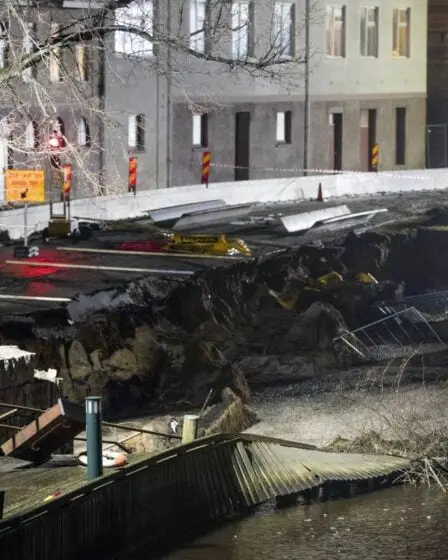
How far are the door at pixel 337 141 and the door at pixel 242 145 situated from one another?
490 centimetres

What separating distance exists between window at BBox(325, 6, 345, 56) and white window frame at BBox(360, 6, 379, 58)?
4.38ft

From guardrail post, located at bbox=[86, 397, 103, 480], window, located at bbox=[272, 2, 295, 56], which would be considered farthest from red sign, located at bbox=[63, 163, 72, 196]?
guardrail post, located at bbox=[86, 397, 103, 480]

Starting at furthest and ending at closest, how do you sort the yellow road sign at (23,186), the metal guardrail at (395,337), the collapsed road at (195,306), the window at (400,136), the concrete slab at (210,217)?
the window at (400,136), the concrete slab at (210,217), the yellow road sign at (23,186), the metal guardrail at (395,337), the collapsed road at (195,306)

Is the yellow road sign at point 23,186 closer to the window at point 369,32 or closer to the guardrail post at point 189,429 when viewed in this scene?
the guardrail post at point 189,429

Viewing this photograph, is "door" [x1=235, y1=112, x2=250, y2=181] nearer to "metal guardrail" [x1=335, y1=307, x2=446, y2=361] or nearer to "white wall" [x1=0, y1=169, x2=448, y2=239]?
"white wall" [x1=0, y1=169, x2=448, y2=239]

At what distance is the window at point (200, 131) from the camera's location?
145 feet

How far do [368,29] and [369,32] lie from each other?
0.14 metres

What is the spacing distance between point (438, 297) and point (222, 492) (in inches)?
642

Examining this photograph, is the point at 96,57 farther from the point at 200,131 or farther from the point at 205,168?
the point at 200,131

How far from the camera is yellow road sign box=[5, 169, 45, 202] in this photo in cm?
2862

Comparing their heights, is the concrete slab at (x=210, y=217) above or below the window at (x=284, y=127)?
below

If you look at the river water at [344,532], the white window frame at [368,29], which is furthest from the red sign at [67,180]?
the white window frame at [368,29]

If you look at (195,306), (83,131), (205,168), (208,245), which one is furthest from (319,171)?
(195,306)

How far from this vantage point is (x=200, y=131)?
146 ft
